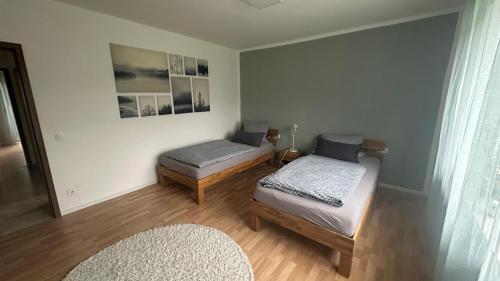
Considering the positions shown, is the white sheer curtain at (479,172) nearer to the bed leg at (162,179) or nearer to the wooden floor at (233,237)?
the wooden floor at (233,237)

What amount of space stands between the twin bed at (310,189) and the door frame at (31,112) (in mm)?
1295

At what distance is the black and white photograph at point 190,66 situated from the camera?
141 inches

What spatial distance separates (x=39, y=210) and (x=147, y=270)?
2.12 m

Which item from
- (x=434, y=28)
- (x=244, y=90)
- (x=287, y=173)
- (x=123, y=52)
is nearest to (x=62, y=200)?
(x=123, y=52)

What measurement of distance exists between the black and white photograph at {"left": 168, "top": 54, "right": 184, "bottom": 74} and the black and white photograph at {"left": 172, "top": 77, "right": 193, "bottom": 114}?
0.39ft

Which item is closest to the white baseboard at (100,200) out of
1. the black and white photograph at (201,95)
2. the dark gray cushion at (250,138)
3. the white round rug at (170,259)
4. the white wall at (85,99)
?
the white wall at (85,99)

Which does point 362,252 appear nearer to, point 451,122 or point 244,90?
point 451,122

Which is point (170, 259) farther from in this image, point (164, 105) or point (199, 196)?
point (164, 105)

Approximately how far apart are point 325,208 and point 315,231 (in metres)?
0.23

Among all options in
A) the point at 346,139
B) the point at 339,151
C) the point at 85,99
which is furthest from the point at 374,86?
the point at 85,99

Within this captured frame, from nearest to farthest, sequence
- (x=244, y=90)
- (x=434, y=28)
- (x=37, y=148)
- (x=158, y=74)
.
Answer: (x=37, y=148) < (x=434, y=28) < (x=158, y=74) < (x=244, y=90)

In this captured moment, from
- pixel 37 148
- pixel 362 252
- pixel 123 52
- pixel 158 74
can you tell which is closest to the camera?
pixel 362 252

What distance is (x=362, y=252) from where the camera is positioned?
1913 mm

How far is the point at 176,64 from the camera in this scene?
135 inches
